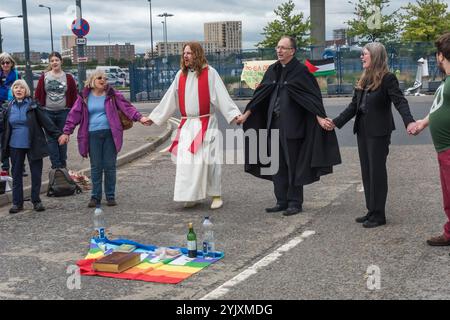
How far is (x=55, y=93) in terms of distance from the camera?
36.0ft

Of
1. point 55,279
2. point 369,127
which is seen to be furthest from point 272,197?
point 55,279

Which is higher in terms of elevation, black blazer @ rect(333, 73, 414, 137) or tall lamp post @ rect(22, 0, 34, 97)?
tall lamp post @ rect(22, 0, 34, 97)

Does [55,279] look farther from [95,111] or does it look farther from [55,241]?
[95,111]

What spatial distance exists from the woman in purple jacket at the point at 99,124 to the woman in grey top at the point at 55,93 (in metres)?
1.63

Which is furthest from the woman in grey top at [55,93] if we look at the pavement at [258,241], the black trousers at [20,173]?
the black trousers at [20,173]

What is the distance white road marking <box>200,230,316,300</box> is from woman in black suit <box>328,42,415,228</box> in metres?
0.78

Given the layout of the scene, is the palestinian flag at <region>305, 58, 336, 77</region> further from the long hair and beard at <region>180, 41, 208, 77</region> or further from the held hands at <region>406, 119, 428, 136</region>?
the held hands at <region>406, 119, 428, 136</region>

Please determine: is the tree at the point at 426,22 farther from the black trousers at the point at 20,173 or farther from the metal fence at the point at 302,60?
the black trousers at the point at 20,173

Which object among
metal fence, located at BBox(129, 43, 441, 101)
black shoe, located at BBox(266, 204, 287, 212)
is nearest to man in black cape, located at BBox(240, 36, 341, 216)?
black shoe, located at BBox(266, 204, 287, 212)

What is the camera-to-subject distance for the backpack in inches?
405

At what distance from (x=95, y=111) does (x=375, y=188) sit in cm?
383

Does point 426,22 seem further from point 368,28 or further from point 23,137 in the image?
point 23,137

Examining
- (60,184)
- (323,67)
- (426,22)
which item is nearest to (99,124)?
(60,184)

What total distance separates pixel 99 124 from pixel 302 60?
26.9 m
